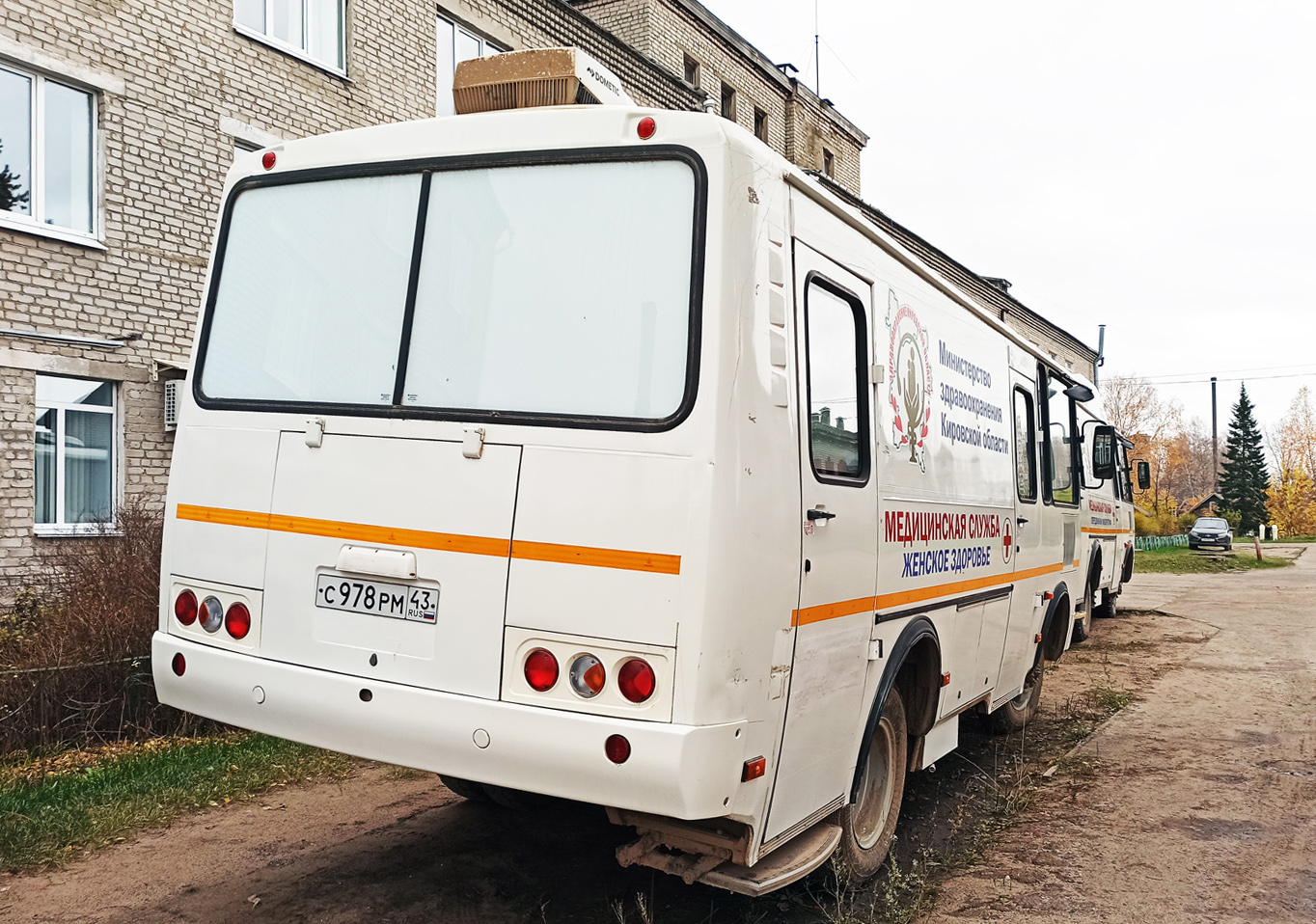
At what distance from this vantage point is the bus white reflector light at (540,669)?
3.47 metres

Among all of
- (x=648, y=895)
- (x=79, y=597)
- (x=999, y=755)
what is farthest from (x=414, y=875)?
(x=999, y=755)

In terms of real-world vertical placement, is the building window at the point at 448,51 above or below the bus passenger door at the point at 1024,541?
above

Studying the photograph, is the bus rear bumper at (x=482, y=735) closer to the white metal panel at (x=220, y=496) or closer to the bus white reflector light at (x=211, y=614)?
the bus white reflector light at (x=211, y=614)

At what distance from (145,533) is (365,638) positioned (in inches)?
192

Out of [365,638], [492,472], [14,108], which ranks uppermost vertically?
[14,108]

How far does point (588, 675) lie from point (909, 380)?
2.48 meters

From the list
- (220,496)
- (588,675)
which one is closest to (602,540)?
(588,675)

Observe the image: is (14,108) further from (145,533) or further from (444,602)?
(444,602)

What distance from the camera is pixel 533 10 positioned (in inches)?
707

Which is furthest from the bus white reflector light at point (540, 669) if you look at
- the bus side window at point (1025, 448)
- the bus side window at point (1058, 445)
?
the bus side window at point (1058, 445)

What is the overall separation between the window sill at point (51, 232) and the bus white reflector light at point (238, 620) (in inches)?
366

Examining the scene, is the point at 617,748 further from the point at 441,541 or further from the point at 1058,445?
the point at 1058,445

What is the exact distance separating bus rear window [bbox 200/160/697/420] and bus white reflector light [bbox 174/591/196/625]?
0.77m

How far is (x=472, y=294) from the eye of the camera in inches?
152
